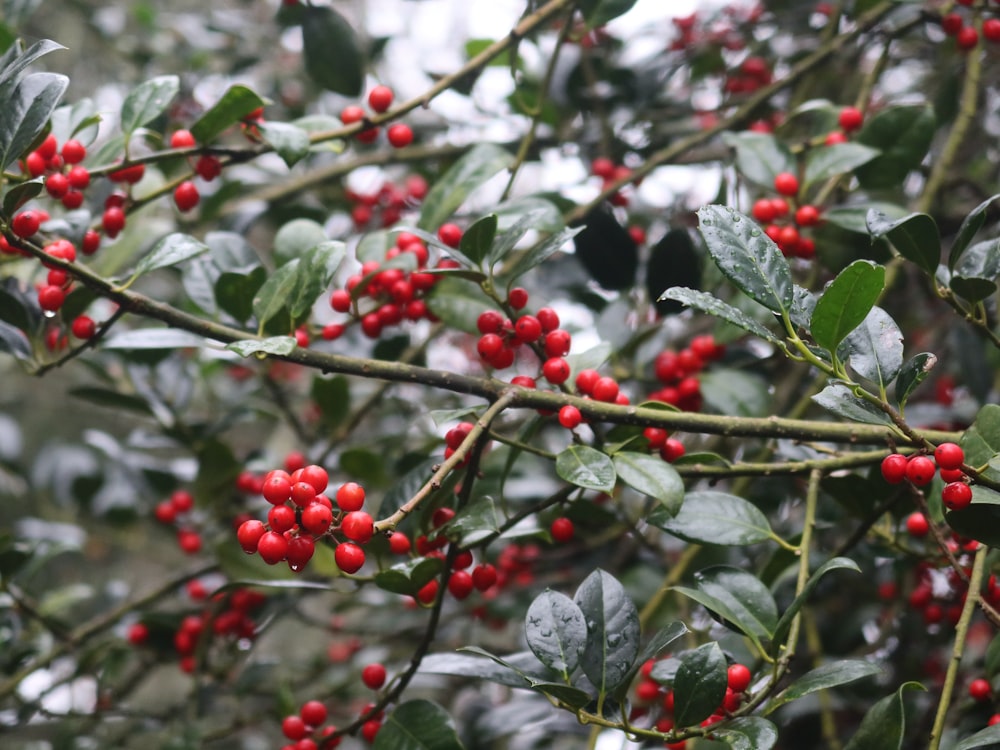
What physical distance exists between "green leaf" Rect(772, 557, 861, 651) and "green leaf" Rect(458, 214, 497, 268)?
451 millimetres

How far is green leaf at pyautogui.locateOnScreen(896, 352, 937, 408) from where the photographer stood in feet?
2.50

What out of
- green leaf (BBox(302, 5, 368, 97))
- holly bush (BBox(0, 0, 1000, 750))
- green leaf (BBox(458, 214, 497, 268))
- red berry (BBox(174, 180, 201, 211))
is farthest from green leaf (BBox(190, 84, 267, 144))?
green leaf (BBox(302, 5, 368, 97))

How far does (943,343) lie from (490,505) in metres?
1.32

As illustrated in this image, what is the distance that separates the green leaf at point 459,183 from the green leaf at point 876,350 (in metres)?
0.56

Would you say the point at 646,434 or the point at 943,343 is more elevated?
the point at 646,434

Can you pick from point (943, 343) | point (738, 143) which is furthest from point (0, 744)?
point (943, 343)

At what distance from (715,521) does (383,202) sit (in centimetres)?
133

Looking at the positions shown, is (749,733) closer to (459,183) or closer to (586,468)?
(586,468)

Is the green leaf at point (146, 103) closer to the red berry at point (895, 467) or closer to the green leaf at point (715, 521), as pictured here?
the green leaf at point (715, 521)

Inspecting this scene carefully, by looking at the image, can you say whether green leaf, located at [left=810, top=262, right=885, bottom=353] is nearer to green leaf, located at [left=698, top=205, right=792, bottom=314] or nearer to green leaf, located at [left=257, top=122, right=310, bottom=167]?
green leaf, located at [left=698, top=205, right=792, bottom=314]

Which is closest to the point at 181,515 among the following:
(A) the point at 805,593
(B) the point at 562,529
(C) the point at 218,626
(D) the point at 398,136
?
(C) the point at 218,626

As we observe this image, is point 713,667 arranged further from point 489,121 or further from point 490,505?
point 489,121

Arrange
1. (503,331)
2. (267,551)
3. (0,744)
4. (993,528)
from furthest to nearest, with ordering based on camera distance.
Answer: (0,744) < (503,331) < (993,528) < (267,551)

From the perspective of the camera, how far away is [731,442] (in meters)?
1.42
